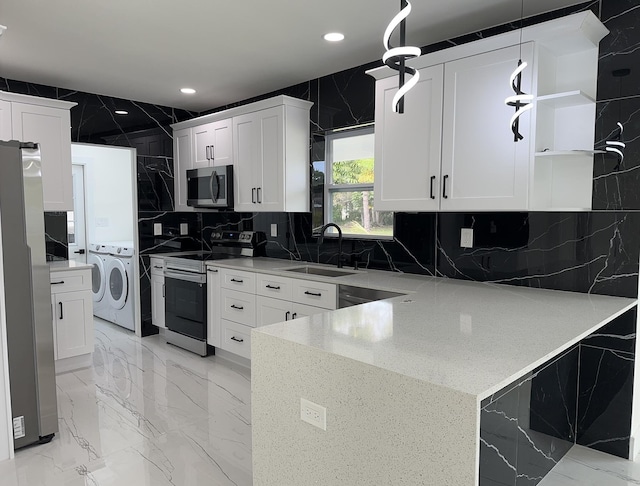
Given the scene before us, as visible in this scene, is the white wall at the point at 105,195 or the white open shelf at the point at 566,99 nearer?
the white open shelf at the point at 566,99

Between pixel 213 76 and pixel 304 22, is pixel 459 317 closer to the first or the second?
pixel 304 22

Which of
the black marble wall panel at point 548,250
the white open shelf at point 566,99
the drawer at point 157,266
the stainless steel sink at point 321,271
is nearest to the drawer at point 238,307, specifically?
the stainless steel sink at point 321,271

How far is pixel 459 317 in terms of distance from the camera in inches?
76.3

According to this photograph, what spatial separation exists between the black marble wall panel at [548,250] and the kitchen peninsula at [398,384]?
399 millimetres

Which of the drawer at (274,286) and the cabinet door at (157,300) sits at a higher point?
the drawer at (274,286)

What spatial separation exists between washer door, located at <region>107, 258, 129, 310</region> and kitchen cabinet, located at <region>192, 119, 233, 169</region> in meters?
1.48

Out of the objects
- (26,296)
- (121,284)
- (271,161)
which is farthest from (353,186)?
(121,284)

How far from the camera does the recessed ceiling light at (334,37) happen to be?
2949 mm

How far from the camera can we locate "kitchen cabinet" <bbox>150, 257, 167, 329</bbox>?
187 inches

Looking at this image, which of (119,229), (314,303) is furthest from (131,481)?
(119,229)

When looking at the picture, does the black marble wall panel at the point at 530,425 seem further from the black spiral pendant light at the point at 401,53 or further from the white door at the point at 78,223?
the white door at the point at 78,223

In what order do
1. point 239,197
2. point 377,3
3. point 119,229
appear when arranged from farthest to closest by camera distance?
point 119,229, point 239,197, point 377,3

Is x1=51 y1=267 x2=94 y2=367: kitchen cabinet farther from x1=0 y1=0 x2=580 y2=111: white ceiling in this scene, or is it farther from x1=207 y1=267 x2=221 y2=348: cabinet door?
x1=0 y1=0 x2=580 y2=111: white ceiling

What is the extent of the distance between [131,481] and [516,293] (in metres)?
2.28
